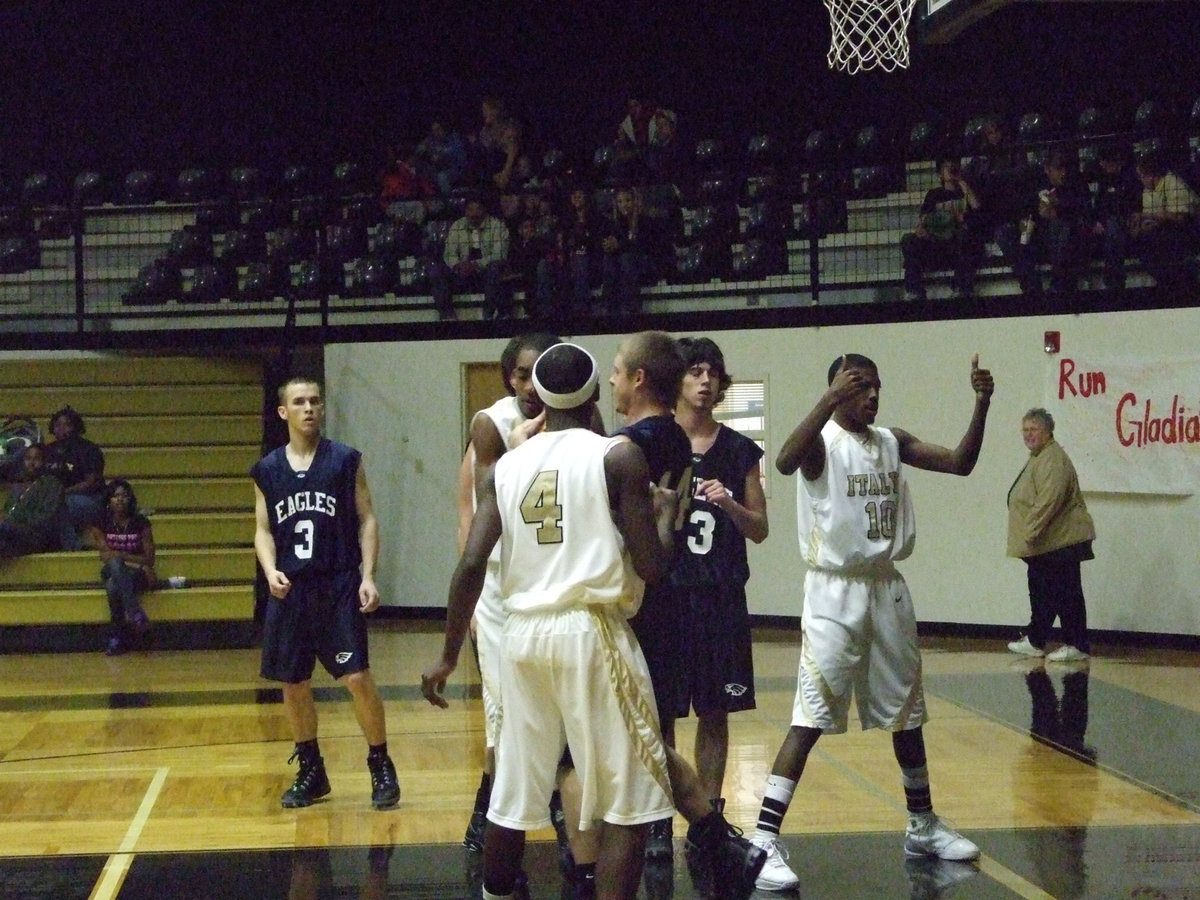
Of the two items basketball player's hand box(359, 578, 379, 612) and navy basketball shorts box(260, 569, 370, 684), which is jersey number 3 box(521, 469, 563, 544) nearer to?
basketball player's hand box(359, 578, 379, 612)

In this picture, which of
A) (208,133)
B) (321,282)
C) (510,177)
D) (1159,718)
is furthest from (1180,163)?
(208,133)

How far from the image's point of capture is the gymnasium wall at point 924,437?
1227 cm

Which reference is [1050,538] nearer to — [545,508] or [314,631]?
[314,631]

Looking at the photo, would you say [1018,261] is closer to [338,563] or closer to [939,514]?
[939,514]

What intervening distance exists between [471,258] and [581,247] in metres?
1.21

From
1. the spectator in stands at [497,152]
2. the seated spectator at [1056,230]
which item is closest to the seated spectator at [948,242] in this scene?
the seated spectator at [1056,230]

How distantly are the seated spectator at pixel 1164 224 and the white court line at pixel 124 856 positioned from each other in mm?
8565

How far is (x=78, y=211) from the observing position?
15.9m

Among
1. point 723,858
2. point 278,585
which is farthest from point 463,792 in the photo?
point 723,858

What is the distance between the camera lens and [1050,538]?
11.7 m

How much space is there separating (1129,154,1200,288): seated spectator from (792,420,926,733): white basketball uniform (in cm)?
732

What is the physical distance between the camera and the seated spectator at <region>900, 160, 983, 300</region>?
43.7ft

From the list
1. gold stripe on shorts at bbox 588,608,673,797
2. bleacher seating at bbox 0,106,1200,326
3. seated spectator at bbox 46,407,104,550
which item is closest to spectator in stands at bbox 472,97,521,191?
bleacher seating at bbox 0,106,1200,326

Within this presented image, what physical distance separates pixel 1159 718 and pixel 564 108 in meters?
12.2
